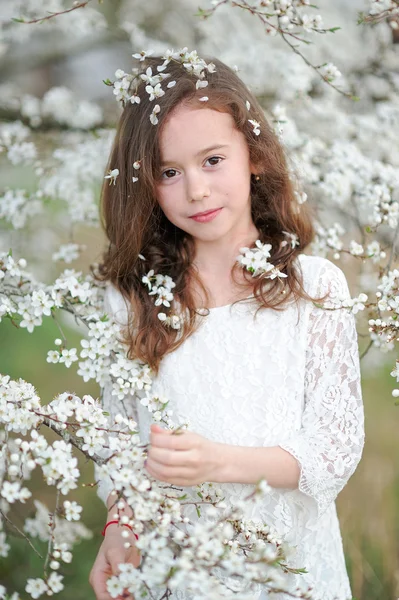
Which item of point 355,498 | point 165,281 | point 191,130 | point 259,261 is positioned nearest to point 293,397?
point 259,261

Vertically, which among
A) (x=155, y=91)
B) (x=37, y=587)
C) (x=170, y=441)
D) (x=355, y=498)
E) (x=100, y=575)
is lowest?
(x=355, y=498)

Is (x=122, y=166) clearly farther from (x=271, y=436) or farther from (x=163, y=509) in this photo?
(x=163, y=509)

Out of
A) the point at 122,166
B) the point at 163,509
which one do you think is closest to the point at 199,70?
the point at 122,166

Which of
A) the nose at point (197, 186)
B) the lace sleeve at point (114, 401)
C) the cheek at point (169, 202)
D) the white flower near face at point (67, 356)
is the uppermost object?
the nose at point (197, 186)

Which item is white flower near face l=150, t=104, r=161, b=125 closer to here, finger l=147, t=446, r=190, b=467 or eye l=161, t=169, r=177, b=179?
eye l=161, t=169, r=177, b=179

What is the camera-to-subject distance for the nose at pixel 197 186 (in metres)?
1.54

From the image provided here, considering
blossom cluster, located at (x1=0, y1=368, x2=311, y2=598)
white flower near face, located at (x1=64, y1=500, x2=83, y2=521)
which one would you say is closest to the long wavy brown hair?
blossom cluster, located at (x1=0, y1=368, x2=311, y2=598)

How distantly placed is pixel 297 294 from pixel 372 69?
177 cm

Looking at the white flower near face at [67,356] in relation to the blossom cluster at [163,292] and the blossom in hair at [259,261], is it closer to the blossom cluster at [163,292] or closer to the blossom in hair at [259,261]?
the blossom cluster at [163,292]

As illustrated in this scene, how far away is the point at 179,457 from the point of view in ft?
4.02

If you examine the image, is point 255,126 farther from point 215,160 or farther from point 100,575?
point 100,575

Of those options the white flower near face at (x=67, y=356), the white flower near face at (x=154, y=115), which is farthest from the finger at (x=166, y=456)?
the white flower near face at (x=154, y=115)

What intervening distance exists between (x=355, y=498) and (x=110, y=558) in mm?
1502

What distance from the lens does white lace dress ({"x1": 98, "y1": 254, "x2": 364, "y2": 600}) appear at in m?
1.54
